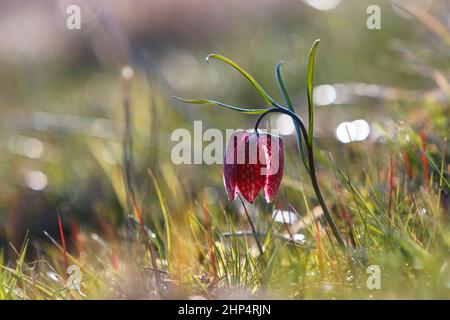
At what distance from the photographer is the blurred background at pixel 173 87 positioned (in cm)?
229

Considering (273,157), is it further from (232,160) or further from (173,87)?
(173,87)

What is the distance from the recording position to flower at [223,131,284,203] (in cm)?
130

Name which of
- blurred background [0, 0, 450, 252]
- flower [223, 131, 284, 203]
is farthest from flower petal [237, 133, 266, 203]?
blurred background [0, 0, 450, 252]

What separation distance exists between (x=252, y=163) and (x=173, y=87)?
3105mm

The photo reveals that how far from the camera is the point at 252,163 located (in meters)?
1.32

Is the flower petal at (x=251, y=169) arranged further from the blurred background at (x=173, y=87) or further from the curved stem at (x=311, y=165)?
the blurred background at (x=173, y=87)

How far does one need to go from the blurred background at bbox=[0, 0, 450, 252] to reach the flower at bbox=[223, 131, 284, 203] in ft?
0.53

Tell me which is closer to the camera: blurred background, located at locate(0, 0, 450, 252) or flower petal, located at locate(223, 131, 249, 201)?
flower petal, located at locate(223, 131, 249, 201)

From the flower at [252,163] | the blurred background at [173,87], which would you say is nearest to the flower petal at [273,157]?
the flower at [252,163]

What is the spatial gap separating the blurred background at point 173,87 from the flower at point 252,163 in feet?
0.53

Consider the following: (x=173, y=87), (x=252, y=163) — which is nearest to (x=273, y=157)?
(x=252, y=163)

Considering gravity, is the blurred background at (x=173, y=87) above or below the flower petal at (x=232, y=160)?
→ above

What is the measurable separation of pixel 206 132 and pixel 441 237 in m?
1.62

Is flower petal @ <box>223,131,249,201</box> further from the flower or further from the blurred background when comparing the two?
the blurred background
